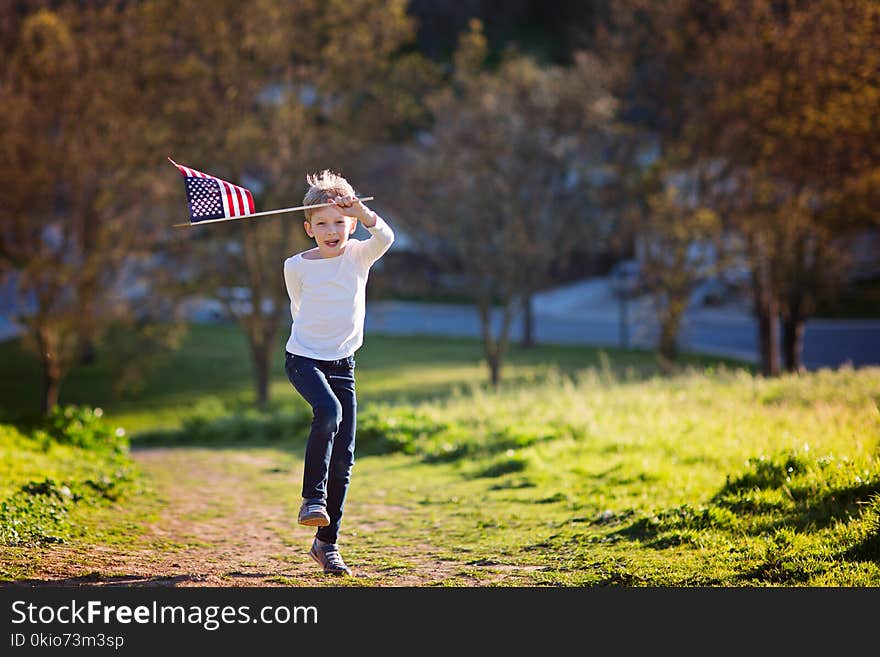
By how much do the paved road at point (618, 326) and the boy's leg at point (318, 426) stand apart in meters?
19.7

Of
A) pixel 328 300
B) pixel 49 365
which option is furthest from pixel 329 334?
pixel 49 365

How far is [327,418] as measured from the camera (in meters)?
5.47

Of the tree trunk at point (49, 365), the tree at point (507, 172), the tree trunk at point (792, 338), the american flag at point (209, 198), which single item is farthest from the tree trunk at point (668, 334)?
the american flag at point (209, 198)

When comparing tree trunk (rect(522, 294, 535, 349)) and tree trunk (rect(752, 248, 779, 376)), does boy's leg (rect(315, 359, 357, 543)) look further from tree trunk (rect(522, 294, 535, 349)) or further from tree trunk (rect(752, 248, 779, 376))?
tree trunk (rect(522, 294, 535, 349))

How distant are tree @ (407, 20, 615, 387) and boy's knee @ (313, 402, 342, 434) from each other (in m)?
19.1

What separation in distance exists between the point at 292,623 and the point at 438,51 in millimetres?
47033

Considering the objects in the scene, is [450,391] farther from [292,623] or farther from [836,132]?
[292,623]

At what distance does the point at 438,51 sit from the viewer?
4934 cm

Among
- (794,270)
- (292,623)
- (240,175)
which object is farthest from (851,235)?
(292,623)

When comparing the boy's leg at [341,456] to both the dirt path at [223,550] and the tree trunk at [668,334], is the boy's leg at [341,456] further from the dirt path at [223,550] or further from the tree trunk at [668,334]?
the tree trunk at [668,334]

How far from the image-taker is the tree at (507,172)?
24.1 metres

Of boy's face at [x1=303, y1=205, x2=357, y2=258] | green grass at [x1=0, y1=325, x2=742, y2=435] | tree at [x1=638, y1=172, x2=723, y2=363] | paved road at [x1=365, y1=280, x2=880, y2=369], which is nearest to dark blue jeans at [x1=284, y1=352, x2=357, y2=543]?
boy's face at [x1=303, y1=205, x2=357, y2=258]

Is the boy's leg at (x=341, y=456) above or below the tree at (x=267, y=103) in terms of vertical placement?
below

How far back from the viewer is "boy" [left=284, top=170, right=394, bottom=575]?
551cm
